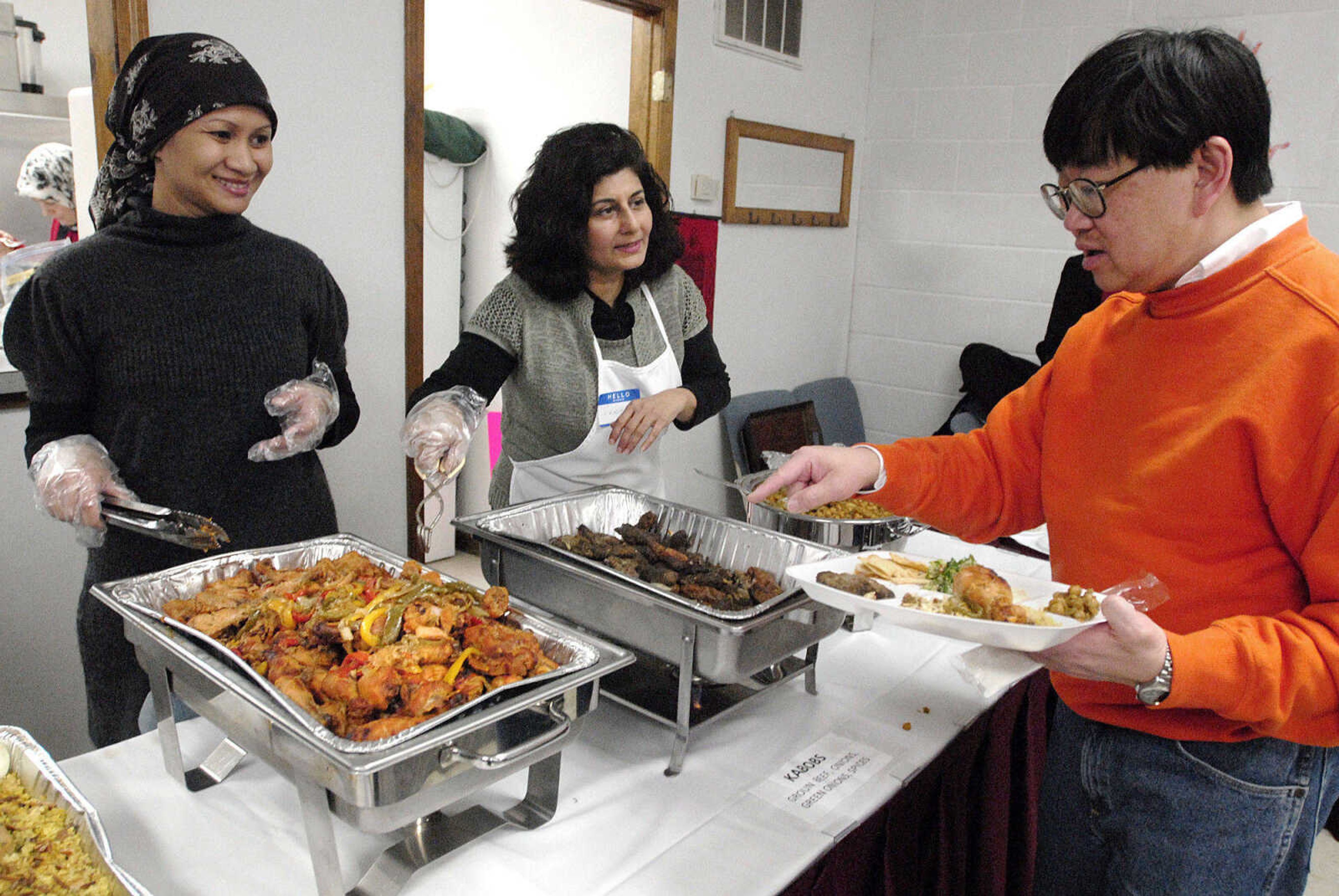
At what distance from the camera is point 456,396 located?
5.65 feet

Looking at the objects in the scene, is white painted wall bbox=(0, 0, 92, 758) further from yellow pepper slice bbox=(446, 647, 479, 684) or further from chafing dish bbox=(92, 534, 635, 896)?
yellow pepper slice bbox=(446, 647, 479, 684)

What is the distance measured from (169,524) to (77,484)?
179mm

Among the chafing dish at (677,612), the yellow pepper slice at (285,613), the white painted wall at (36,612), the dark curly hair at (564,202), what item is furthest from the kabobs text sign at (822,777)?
the white painted wall at (36,612)

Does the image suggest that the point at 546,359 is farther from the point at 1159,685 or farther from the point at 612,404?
the point at 1159,685

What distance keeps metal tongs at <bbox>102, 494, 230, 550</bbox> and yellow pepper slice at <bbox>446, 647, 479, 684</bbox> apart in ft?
1.57

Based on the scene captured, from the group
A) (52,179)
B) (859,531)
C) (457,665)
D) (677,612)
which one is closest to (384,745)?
(457,665)

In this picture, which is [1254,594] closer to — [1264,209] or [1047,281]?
[1264,209]

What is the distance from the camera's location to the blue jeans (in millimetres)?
1083

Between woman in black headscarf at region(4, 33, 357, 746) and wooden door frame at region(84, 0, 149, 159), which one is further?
wooden door frame at region(84, 0, 149, 159)

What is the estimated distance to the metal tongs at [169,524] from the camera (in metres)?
1.34

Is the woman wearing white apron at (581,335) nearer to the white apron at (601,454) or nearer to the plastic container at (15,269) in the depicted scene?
the white apron at (601,454)

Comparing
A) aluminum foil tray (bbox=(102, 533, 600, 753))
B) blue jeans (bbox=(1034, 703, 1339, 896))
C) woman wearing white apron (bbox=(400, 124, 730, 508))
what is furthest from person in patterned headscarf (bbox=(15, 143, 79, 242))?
blue jeans (bbox=(1034, 703, 1339, 896))

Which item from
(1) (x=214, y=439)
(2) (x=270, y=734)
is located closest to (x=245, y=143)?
(1) (x=214, y=439)

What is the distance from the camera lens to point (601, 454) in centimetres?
211
